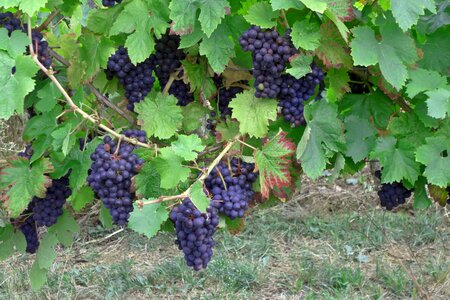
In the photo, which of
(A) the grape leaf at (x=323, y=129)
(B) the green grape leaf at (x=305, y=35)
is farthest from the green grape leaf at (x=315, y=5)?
(A) the grape leaf at (x=323, y=129)

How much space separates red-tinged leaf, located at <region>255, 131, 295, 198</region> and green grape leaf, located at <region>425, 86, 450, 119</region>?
0.40 m

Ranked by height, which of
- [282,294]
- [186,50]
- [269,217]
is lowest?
[269,217]

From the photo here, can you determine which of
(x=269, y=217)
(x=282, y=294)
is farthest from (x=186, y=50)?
(x=269, y=217)

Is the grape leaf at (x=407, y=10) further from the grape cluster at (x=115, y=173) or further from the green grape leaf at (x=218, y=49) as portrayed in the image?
the grape cluster at (x=115, y=173)

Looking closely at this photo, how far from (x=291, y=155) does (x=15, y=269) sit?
2.99 meters

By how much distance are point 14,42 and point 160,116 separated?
0.45 metres

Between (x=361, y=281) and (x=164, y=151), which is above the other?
(x=164, y=151)

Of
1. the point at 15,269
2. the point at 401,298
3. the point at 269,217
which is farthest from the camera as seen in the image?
the point at 269,217

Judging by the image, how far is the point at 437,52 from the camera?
2.09m

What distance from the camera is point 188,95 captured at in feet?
7.05

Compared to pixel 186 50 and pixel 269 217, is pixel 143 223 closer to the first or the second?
pixel 186 50

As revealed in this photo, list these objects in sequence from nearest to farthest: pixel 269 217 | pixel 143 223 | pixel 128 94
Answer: pixel 143 223, pixel 128 94, pixel 269 217

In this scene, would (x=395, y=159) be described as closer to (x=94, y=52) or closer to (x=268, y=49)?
(x=268, y=49)

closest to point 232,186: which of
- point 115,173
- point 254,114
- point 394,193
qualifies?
point 254,114
